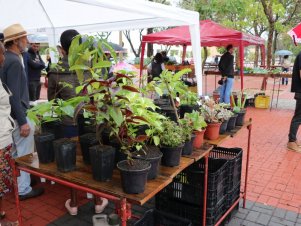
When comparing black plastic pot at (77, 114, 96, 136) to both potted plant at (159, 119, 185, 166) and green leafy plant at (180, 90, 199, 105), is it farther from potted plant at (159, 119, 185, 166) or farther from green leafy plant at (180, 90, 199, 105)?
green leafy plant at (180, 90, 199, 105)

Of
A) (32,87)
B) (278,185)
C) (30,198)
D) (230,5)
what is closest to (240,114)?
(278,185)

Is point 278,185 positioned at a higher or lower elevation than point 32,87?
lower

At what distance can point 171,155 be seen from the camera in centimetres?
195

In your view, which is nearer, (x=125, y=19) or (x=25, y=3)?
(x=25, y=3)

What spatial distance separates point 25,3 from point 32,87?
1630 mm

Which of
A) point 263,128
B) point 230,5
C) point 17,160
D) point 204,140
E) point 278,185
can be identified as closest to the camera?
point 17,160

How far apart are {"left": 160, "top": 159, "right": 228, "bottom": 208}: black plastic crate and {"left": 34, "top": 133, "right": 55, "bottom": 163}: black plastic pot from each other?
1.11 meters

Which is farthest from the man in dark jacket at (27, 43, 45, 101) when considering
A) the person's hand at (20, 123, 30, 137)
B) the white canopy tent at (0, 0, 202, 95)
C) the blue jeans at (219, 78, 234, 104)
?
the blue jeans at (219, 78, 234, 104)

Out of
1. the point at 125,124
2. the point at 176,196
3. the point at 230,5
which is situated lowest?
the point at 176,196

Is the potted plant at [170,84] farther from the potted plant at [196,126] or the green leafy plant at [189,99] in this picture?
the green leafy plant at [189,99]

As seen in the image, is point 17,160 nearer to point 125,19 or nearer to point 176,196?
point 176,196

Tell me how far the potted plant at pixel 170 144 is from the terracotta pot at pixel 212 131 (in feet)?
1.87

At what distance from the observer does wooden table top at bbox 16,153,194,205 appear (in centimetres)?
161

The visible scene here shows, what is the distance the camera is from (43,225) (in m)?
2.90
